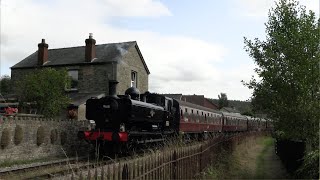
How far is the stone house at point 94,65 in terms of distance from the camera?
3212cm

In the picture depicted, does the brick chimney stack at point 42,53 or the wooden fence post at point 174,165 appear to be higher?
the brick chimney stack at point 42,53

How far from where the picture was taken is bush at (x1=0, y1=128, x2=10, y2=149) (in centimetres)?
1510

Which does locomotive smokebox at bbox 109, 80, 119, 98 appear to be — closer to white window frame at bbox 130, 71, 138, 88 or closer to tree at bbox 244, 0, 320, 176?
tree at bbox 244, 0, 320, 176

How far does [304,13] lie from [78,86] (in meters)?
23.0

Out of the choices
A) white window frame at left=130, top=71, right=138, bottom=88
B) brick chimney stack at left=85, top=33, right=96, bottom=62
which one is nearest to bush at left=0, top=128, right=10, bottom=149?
brick chimney stack at left=85, top=33, right=96, bottom=62

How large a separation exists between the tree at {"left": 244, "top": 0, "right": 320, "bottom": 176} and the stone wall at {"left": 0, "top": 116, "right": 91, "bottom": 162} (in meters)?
8.02

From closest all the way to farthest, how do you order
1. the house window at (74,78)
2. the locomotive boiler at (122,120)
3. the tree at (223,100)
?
the locomotive boiler at (122,120) → the house window at (74,78) → the tree at (223,100)

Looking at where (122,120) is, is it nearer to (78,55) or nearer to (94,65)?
(94,65)

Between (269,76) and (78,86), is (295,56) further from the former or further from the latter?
(78,86)

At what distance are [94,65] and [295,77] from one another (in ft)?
73.9

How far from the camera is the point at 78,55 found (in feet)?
114

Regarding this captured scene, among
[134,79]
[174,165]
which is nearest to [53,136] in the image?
[174,165]

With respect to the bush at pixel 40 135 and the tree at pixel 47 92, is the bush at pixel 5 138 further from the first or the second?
the tree at pixel 47 92

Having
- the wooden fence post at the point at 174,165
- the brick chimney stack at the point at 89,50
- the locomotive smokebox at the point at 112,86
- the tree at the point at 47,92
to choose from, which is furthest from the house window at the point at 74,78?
the wooden fence post at the point at 174,165
